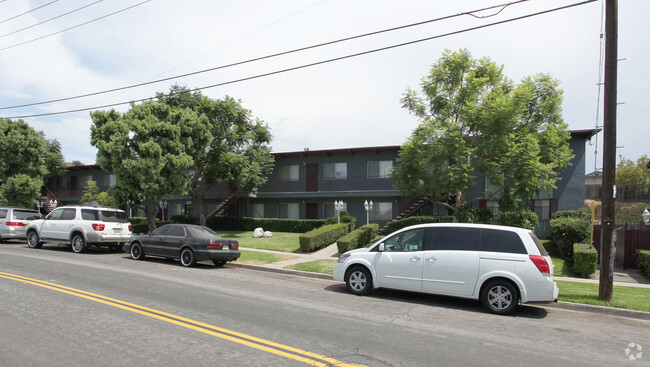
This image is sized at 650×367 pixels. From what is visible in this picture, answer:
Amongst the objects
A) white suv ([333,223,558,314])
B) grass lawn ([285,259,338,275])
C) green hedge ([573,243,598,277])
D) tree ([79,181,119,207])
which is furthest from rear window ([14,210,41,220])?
green hedge ([573,243,598,277])

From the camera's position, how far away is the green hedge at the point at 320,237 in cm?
1855

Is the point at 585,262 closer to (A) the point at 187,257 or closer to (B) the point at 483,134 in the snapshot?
(B) the point at 483,134

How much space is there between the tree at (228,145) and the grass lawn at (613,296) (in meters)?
20.4

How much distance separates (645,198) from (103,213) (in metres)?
42.5

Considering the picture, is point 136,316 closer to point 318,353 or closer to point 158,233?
point 318,353

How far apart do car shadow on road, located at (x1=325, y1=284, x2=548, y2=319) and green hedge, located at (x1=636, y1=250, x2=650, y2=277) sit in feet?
25.1

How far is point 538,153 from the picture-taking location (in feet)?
57.0

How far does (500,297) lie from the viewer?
7945 mm

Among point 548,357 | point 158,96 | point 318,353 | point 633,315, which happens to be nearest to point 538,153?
point 633,315

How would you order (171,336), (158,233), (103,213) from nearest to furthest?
(171,336) < (158,233) < (103,213)

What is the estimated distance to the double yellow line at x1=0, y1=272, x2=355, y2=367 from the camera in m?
4.94

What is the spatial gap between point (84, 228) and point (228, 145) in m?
13.2

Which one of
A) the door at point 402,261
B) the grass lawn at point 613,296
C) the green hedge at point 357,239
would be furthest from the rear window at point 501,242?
the green hedge at point 357,239

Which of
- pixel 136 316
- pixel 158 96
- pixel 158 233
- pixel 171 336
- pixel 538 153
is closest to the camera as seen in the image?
pixel 171 336
